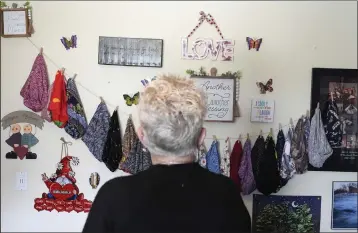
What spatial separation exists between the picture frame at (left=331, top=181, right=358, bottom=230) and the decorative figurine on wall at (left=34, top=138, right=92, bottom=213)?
1262 mm

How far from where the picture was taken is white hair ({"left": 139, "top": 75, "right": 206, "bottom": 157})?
2.77 ft

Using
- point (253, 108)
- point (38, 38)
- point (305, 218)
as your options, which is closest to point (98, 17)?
point (38, 38)

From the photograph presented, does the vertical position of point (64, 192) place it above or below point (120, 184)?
below

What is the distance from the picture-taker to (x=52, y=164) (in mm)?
1864

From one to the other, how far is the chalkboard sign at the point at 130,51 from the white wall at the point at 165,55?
0.10 ft

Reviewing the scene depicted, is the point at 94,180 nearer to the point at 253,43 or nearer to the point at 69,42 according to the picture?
the point at 69,42

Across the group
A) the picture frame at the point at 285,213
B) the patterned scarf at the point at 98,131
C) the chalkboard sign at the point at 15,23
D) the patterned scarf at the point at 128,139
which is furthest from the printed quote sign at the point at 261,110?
the chalkboard sign at the point at 15,23

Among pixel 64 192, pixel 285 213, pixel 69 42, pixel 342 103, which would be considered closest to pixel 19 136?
pixel 64 192

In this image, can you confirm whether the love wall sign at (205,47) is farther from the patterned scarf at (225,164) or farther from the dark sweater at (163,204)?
the dark sweater at (163,204)

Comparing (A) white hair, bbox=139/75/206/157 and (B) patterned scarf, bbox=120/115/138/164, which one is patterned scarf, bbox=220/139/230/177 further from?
(A) white hair, bbox=139/75/206/157

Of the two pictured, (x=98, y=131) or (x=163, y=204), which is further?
(x=98, y=131)

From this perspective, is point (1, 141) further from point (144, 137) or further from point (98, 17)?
point (144, 137)

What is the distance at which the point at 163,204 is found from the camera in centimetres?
81

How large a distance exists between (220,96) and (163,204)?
1078 mm
